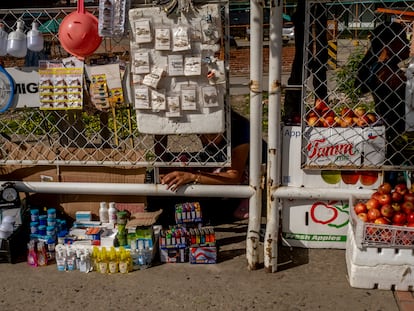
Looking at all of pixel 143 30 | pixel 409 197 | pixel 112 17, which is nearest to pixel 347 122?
pixel 409 197

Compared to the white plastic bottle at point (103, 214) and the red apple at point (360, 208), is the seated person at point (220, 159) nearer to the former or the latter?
the white plastic bottle at point (103, 214)

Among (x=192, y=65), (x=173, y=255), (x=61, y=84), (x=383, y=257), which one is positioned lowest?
(x=173, y=255)

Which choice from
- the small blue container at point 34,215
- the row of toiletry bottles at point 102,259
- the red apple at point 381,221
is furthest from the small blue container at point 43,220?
the red apple at point 381,221

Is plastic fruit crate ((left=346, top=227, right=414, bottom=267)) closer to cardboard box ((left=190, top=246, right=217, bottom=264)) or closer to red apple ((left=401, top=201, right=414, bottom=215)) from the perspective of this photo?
red apple ((left=401, top=201, right=414, bottom=215))

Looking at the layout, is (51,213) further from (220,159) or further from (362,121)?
(362,121)

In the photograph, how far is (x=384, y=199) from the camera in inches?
146

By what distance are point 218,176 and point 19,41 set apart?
191 centimetres

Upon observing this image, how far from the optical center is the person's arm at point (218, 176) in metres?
4.05

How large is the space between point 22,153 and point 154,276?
66.2 inches

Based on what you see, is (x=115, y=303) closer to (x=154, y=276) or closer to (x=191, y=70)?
(x=154, y=276)

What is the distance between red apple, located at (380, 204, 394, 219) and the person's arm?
1.23m

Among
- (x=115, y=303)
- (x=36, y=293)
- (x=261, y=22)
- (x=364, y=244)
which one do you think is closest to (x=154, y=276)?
(x=115, y=303)

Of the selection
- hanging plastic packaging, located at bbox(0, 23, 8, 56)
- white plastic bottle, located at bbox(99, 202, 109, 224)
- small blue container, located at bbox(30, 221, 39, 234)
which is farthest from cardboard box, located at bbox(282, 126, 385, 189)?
hanging plastic packaging, located at bbox(0, 23, 8, 56)

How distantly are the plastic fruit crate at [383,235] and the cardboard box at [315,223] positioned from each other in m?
0.54
